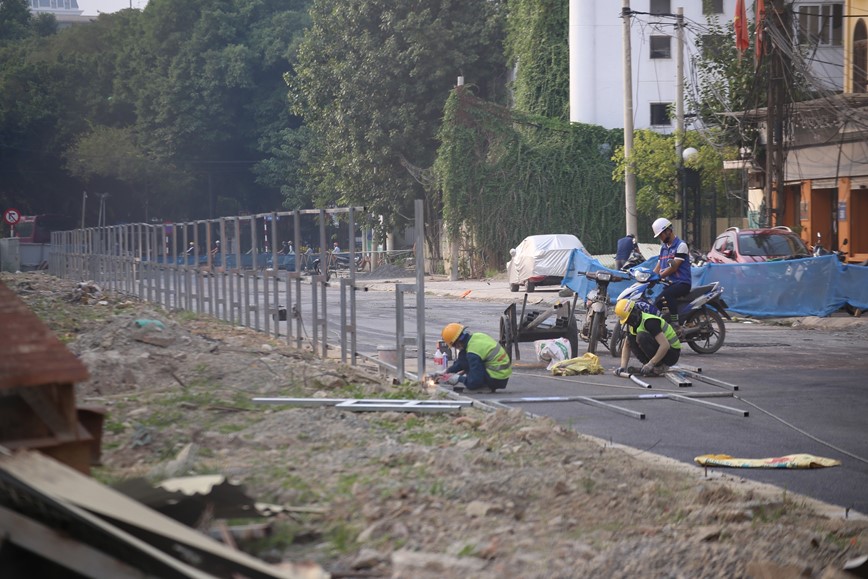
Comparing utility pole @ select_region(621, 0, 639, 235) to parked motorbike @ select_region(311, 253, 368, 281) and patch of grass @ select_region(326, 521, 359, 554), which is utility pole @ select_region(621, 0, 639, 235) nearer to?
parked motorbike @ select_region(311, 253, 368, 281)

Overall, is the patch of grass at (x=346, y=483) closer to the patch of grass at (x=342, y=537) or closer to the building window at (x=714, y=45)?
the patch of grass at (x=342, y=537)

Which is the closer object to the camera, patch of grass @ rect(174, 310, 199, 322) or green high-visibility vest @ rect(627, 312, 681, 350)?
green high-visibility vest @ rect(627, 312, 681, 350)

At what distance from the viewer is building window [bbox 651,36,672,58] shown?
1886 inches

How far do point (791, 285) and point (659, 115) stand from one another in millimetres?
26172

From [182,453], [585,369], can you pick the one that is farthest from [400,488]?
[585,369]

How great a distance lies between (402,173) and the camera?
163 feet

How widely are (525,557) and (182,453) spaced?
2.66m

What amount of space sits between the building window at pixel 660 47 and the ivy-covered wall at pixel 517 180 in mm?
5826

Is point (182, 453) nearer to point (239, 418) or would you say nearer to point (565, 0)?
point (239, 418)

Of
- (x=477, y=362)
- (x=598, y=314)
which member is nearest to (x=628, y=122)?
(x=598, y=314)

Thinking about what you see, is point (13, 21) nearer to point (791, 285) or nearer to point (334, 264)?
point (791, 285)

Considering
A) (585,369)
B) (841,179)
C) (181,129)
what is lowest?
(585,369)

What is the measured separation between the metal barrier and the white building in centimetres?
1997

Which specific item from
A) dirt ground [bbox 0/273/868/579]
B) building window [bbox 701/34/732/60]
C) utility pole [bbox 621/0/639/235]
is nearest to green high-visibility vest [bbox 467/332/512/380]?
dirt ground [bbox 0/273/868/579]
